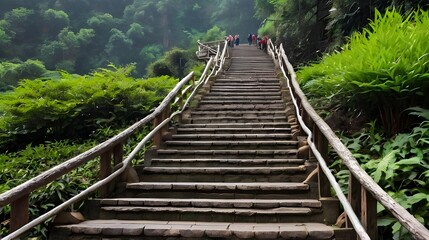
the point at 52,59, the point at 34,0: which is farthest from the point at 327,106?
the point at 34,0

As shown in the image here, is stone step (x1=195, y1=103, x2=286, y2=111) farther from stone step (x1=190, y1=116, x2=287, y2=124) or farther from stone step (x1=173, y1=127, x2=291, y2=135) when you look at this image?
stone step (x1=173, y1=127, x2=291, y2=135)

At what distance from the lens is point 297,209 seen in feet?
11.9

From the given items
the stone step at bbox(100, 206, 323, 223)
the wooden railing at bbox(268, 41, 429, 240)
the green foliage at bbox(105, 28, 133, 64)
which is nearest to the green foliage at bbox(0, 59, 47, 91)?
the green foliage at bbox(105, 28, 133, 64)

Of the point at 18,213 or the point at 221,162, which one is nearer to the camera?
the point at 18,213

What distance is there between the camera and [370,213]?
2658 mm

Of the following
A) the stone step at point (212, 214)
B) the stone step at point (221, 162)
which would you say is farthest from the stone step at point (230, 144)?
the stone step at point (212, 214)

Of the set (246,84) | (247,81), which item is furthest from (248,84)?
(247,81)

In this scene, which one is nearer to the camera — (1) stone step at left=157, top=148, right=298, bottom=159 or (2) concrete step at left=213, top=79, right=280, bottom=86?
(1) stone step at left=157, top=148, right=298, bottom=159

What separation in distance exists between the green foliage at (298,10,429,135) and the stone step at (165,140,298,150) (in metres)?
1.07

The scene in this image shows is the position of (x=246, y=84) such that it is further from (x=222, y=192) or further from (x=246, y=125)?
(x=222, y=192)

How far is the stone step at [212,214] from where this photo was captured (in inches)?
140

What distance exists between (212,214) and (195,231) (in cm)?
49

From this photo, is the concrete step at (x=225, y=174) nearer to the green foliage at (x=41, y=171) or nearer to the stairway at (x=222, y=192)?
the stairway at (x=222, y=192)

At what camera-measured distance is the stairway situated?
3.27 metres
